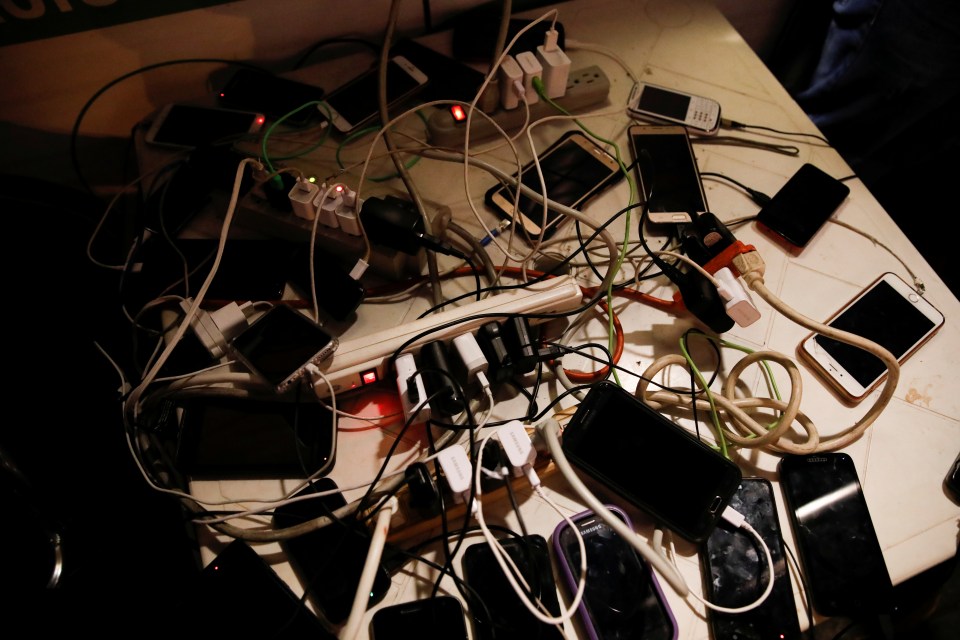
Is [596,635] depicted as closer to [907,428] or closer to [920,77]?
[907,428]

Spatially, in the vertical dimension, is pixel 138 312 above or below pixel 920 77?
below

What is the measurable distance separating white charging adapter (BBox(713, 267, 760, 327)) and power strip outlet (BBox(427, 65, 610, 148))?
43 cm

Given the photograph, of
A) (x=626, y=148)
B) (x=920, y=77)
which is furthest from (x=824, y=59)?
(x=626, y=148)

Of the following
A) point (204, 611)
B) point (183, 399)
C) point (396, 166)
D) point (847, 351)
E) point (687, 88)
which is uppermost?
point (687, 88)

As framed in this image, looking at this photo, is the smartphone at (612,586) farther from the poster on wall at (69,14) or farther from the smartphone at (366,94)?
the poster on wall at (69,14)

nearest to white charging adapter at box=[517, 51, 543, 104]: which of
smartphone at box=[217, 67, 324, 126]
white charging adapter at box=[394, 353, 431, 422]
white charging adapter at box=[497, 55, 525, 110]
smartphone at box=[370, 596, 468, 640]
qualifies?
white charging adapter at box=[497, 55, 525, 110]

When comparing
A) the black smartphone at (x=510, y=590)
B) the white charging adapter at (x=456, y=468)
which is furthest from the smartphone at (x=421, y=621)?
the white charging adapter at (x=456, y=468)

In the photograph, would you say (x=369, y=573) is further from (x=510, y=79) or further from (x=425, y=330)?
(x=510, y=79)

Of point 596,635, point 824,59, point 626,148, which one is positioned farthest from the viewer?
point 824,59

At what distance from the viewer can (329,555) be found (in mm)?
633

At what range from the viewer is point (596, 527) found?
0.66 m

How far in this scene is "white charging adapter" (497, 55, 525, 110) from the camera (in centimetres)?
91

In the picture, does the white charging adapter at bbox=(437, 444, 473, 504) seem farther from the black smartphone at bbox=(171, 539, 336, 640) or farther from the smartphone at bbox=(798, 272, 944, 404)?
the smartphone at bbox=(798, 272, 944, 404)

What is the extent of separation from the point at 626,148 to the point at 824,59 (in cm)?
71
